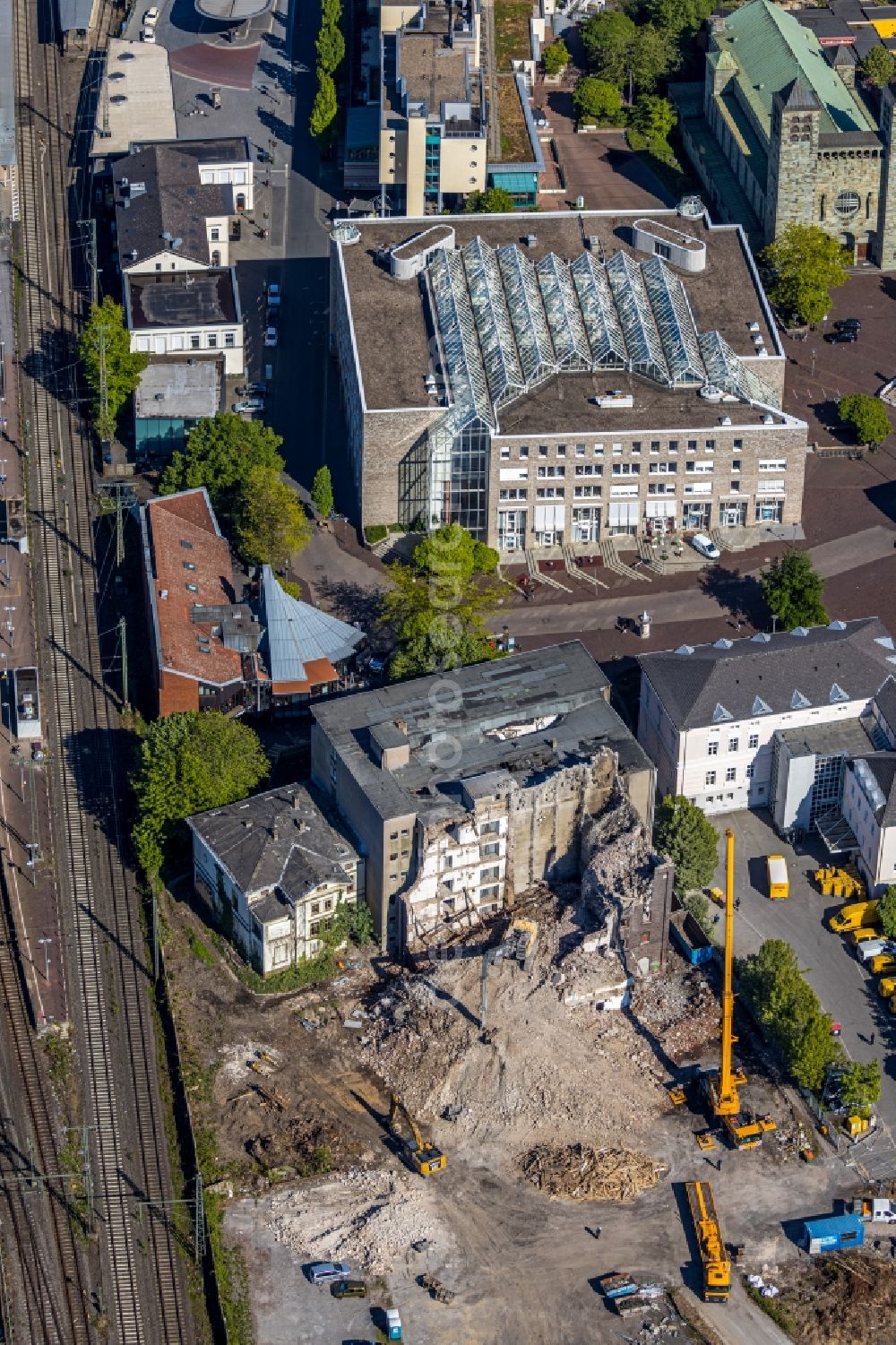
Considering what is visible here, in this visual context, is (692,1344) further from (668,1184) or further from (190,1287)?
(190,1287)

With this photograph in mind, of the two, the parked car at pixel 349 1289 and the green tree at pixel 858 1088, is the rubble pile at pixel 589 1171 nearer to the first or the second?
the green tree at pixel 858 1088

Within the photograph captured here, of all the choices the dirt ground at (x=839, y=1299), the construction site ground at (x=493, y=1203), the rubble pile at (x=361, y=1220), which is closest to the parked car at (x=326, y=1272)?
the construction site ground at (x=493, y=1203)

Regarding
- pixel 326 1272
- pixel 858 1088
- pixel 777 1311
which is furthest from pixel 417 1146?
pixel 858 1088

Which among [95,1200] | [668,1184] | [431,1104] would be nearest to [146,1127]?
[95,1200]

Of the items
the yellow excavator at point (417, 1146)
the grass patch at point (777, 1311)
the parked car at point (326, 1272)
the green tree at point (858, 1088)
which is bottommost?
the grass patch at point (777, 1311)

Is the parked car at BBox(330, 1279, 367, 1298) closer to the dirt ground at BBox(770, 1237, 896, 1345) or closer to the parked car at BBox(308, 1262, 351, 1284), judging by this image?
the parked car at BBox(308, 1262, 351, 1284)

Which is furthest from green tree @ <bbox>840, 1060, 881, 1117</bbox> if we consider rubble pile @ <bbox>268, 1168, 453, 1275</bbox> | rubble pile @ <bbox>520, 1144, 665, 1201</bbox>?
rubble pile @ <bbox>268, 1168, 453, 1275</bbox>

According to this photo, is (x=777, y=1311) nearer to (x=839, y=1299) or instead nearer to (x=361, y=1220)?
(x=839, y=1299)
